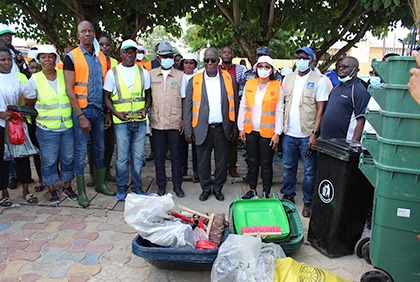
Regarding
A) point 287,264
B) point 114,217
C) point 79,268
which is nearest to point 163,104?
point 114,217

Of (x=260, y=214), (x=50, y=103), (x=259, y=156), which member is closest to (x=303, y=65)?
(x=259, y=156)

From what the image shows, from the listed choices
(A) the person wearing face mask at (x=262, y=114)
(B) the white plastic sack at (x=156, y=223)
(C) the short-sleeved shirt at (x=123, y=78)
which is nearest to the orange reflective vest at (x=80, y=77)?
(C) the short-sleeved shirt at (x=123, y=78)

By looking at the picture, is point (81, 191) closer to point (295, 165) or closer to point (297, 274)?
point (295, 165)

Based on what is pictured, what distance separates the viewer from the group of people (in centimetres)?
404

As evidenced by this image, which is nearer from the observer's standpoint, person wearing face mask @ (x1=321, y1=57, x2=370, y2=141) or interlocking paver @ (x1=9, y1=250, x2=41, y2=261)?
interlocking paver @ (x1=9, y1=250, x2=41, y2=261)

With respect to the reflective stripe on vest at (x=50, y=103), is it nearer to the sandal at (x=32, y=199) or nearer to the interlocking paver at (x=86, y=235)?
the sandal at (x=32, y=199)

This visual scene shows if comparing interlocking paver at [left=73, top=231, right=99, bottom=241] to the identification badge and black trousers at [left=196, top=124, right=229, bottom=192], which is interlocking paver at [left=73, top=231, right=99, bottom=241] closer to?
black trousers at [left=196, top=124, right=229, bottom=192]

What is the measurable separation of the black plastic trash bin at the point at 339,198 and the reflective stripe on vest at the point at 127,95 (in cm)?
224

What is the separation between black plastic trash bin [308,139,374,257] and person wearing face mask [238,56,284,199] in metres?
0.91

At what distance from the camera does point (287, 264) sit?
8.61 feet

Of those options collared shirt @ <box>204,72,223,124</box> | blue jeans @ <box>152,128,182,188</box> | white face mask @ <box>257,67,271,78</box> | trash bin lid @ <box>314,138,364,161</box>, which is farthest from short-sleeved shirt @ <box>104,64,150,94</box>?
trash bin lid @ <box>314,138,364,161</box>

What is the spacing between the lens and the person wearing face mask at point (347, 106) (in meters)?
3.68

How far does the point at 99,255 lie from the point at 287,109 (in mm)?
2667

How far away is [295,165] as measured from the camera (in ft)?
14.3
